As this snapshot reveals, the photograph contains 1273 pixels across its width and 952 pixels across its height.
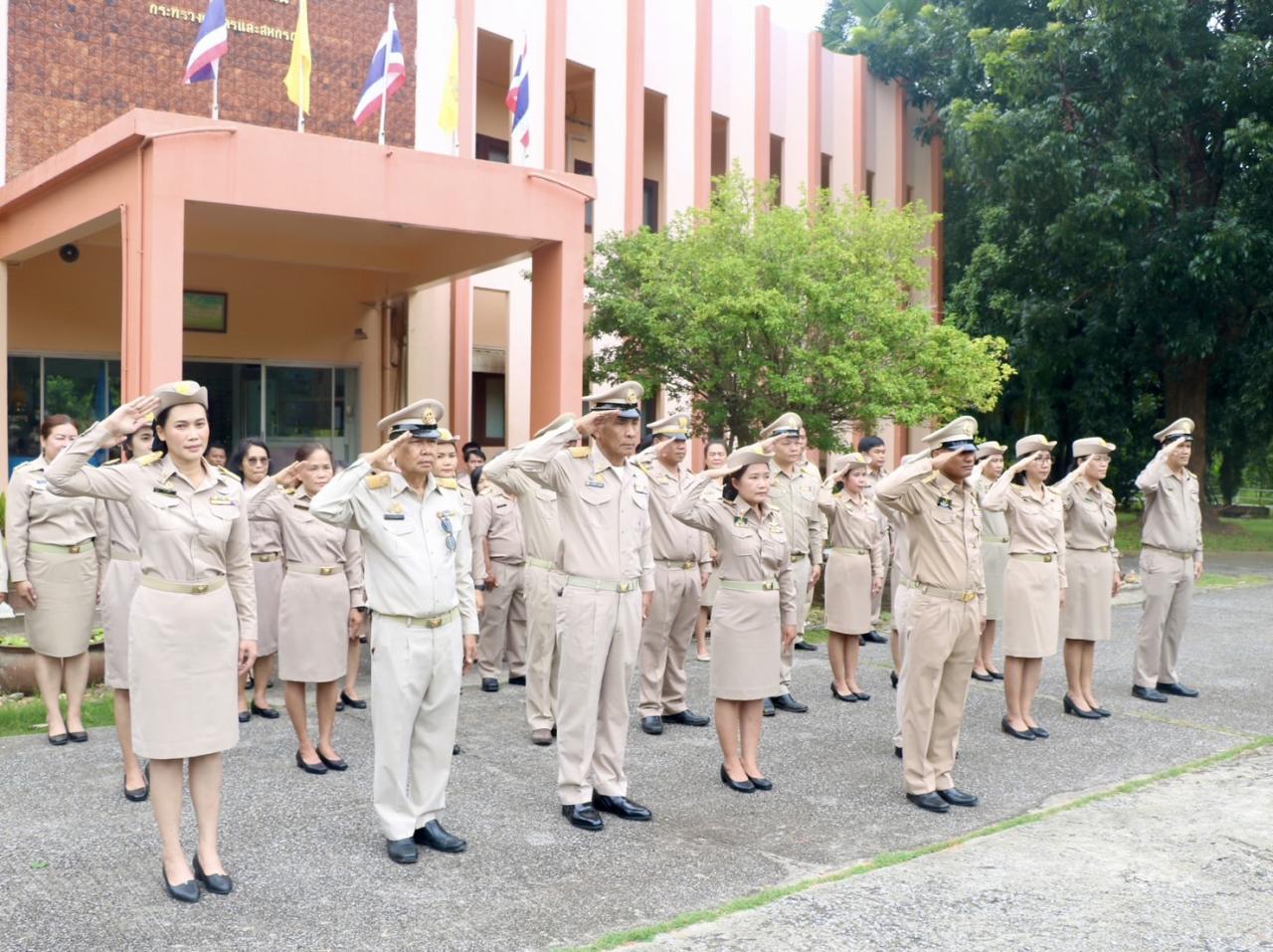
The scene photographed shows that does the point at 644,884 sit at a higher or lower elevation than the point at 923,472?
lower

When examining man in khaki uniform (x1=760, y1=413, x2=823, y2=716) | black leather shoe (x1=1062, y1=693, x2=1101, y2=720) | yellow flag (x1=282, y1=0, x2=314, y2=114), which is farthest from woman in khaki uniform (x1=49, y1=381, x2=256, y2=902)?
yellow flag (x1=282, y1=0, x2=314, y2=114)

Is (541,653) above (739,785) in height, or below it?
above

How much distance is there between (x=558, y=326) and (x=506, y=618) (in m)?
5.12

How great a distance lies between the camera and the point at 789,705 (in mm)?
8398

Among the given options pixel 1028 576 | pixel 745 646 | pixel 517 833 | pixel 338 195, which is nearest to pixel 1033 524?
pixel 1028 576

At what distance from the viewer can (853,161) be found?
83.1 feet

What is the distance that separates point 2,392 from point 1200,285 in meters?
18.8

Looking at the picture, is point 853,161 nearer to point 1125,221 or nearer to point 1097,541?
point 1125,221

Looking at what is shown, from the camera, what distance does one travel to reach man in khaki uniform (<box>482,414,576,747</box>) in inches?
293

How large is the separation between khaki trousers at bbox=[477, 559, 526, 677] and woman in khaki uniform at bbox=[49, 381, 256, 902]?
14.1 ft

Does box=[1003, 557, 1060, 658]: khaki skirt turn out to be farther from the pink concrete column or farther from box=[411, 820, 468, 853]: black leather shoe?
the pink concrete column

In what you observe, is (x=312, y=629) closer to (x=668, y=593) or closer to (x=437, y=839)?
(x=437, y=839)

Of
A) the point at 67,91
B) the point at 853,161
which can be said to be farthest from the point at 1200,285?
the point at 67,91

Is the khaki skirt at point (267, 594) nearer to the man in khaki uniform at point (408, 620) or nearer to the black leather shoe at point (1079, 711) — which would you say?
the man in khaki uniform at point (408, 620)
